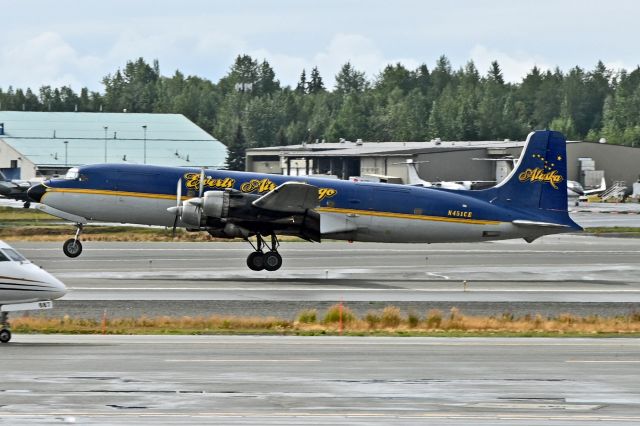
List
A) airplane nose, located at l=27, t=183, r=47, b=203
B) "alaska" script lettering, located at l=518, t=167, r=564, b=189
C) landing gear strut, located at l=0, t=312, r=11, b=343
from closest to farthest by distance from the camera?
landing gear strut, located at l=0, t=312, r=11, b=343, airplane nose, located at l=27, t=183, r=47, b=203, "alaska" script lettering, located at l=518, t=167, r=564, b=189

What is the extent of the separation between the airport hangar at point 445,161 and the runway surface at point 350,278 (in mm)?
65640

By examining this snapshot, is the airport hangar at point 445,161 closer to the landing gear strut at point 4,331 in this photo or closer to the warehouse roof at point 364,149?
the warehouse roof at point 364,149

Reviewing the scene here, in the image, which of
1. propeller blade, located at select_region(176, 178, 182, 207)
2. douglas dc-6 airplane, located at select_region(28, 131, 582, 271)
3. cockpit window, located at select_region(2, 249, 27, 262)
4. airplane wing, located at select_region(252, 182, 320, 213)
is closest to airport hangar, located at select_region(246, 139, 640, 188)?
douglas dc-6 airplane, located at select_region(28, 131, 582, 271)

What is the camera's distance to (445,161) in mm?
128750

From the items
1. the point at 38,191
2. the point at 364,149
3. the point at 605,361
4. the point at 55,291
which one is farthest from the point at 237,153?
the point at 605,361

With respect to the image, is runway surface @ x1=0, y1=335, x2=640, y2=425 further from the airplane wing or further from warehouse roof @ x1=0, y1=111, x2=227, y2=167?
warehouse roof @ x1=0, y1=111, x2=227, y2=167

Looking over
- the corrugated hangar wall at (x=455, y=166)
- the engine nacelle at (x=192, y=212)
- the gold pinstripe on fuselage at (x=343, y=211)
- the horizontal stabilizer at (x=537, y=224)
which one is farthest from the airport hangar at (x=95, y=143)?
the horizontal stabilizer at (x=537, y=224)

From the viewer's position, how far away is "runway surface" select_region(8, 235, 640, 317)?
3544 centimetres

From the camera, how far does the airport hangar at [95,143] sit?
139 m

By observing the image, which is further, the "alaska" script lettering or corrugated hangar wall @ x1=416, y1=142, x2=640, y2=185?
corrugated hangar wall @ x1=416, y1=142, x2=640, y2=185

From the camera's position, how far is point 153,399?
19.5 metres

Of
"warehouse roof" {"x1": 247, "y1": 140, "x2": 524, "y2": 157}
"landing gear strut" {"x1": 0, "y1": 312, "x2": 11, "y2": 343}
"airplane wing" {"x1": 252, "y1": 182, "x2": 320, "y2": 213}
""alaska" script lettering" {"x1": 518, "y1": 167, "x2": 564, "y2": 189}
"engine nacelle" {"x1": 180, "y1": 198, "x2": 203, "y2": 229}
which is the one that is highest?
"warehouse roof" {"x1": 247, "y1": 140, "x2": 524, "y2": 157}

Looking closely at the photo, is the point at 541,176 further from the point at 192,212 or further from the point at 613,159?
the point at 613,159

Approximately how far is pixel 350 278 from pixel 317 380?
890 inches
